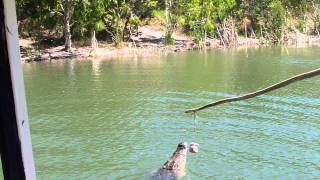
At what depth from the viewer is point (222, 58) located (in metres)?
32.9

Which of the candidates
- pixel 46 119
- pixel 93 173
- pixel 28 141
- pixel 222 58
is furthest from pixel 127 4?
pixel 28 141

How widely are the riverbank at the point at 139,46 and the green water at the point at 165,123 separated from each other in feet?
24.6

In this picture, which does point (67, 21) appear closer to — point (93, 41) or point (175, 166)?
point (93, 41)

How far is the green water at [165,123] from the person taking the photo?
10914mm

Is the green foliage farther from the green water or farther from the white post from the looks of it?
the white post

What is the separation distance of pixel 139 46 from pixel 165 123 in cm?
2395

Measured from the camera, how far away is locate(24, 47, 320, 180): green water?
10914mm

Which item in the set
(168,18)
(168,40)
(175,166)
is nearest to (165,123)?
(175,166)

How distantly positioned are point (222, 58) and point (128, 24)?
10.3 metres

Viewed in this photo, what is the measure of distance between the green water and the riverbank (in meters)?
7.50

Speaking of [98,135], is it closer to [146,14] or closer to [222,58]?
[222,58]

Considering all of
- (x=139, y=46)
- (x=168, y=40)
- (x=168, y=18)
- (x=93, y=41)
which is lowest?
(x=139, y=46)

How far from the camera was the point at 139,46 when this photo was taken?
38.4 metres

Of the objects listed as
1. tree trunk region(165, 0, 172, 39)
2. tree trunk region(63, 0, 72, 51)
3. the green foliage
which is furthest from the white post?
tree trunk region(165, 0, 172, 39)
